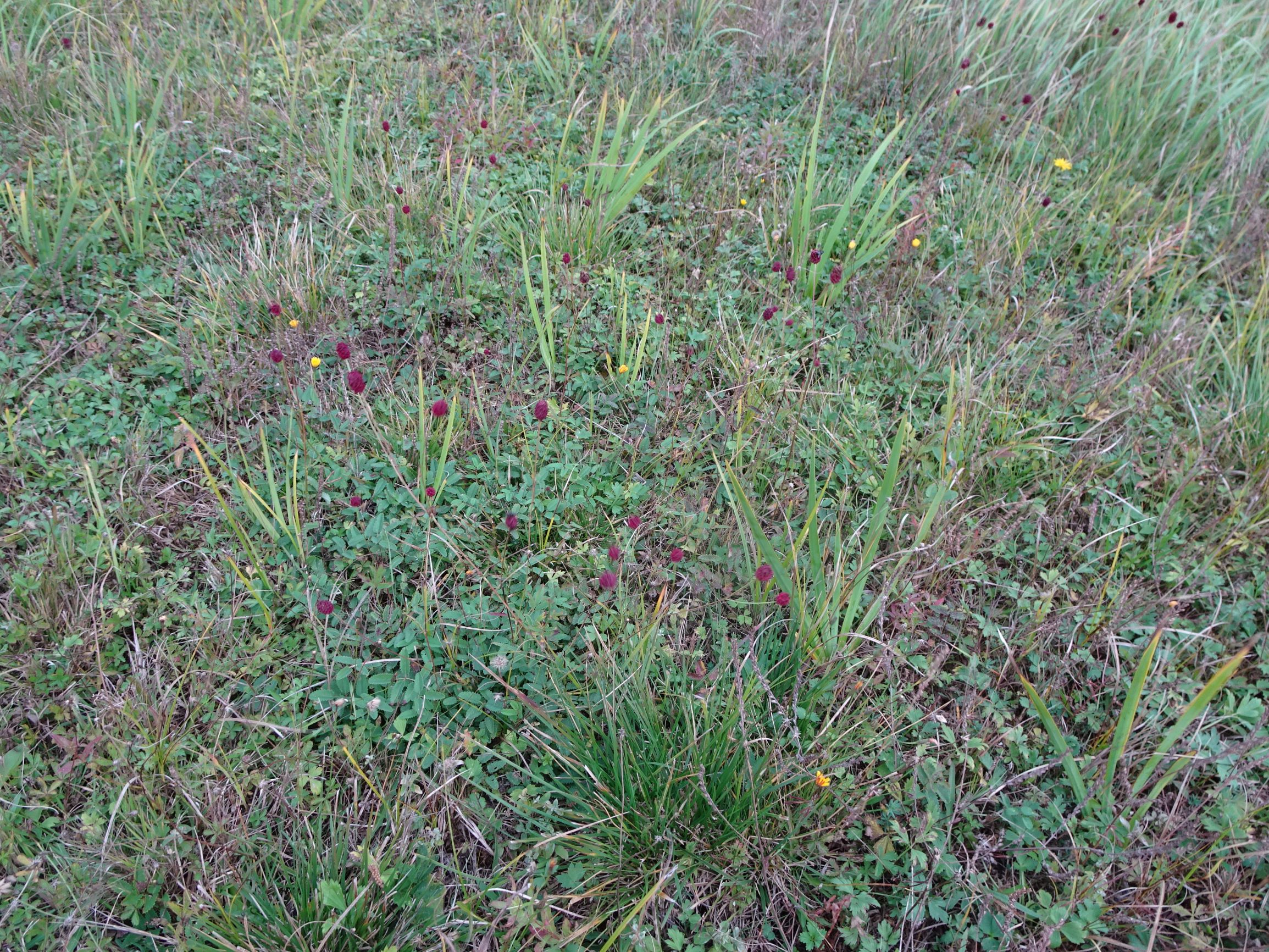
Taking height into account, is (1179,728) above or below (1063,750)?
above

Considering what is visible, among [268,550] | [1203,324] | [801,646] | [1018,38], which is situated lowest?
[268,550]

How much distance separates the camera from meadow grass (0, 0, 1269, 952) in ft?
5.47

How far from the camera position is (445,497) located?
2240 millimetres

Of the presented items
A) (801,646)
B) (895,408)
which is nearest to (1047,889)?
(801,646)

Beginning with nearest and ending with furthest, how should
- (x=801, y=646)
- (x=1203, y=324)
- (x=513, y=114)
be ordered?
(x=801, y=646) < (x=1203, y=324) < (x=513, y=114)

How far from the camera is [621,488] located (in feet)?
7.38

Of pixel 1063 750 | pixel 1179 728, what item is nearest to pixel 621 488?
pixel 1063 750

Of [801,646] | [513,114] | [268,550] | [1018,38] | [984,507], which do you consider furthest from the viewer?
[1018,38]

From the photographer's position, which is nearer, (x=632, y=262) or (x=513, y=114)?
(x=632, y=262)

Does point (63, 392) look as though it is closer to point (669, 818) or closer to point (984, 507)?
point (669, 818)

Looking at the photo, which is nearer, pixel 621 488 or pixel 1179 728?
pixel 1179 728

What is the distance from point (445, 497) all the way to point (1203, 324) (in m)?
2.71

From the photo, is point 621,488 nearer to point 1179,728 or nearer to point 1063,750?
point 1063,750

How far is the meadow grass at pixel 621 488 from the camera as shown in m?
1.67
